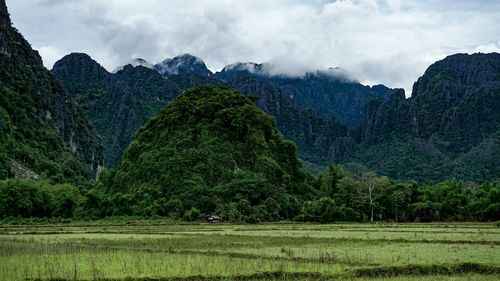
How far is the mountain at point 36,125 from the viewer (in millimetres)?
92312

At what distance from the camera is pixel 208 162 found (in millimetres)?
74062

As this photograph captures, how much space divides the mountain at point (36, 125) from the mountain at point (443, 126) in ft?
262

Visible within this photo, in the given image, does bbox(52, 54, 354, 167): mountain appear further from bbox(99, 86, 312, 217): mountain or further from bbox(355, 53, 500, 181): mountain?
bbox(99, 86, 312, 217): mountain

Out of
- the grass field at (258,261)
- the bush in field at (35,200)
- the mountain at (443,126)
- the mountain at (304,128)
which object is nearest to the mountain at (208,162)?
the bush in field at (35,200)

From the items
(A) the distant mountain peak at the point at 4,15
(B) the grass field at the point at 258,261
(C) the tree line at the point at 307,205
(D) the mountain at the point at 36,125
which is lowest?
(C) the tree line at the point at 307,205

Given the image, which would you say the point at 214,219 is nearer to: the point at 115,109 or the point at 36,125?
the point at 36,125

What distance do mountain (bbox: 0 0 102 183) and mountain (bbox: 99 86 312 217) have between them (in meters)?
21.2

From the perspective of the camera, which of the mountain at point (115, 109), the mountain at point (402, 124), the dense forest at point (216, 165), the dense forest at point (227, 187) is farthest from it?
the mountain at point (115, 109)

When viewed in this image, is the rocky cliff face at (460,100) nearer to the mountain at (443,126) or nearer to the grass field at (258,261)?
the mountain at (443,126)

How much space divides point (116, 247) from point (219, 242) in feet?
18.9

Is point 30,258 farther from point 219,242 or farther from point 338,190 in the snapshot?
point 338,190

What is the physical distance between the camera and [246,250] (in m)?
25.4

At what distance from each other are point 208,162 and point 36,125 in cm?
5166

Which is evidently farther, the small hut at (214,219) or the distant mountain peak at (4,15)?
the distant mountain peak at (4,15)
